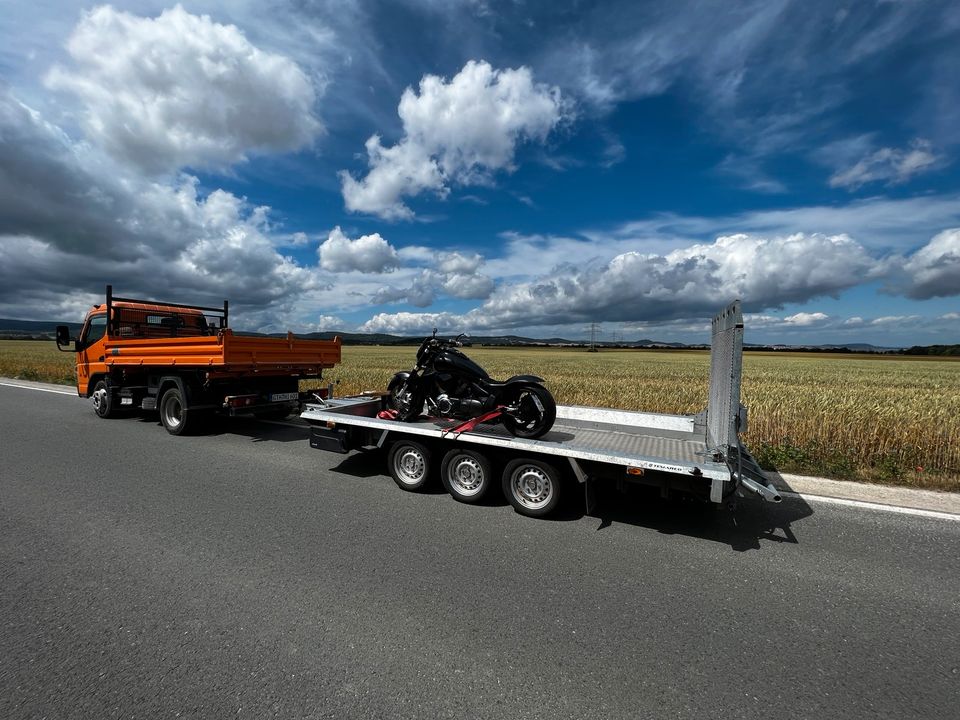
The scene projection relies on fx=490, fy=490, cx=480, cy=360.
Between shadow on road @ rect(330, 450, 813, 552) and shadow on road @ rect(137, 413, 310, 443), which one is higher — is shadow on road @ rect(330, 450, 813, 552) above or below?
below

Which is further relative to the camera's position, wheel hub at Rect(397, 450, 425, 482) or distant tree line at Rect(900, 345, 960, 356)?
distant tree line at Rect(900, 345, 960, 356)

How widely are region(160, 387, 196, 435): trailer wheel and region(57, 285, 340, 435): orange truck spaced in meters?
0.01

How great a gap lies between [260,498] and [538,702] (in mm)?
3776

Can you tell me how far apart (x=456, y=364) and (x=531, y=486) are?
5.94 ft

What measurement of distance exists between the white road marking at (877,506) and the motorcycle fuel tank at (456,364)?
3.58 metres

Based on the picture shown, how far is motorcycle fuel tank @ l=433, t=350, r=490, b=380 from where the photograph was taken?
578 centimetres

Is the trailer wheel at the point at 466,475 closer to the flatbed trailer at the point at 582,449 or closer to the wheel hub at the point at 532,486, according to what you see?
the flatbed trailer at the point at 582,449

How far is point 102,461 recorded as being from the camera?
6461mm

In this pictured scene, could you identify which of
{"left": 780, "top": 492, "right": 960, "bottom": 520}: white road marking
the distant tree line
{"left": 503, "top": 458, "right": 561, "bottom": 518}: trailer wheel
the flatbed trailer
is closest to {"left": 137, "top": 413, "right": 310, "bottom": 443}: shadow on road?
the flatbed trailer

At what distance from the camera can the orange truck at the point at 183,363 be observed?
26.5 ft

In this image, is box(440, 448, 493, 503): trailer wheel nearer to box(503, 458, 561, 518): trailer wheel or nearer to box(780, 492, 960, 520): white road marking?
box(503, 458, 561, 518): trailer wheel

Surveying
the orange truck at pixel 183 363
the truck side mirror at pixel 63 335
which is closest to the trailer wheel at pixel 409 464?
the orange truck at pixel 183 363

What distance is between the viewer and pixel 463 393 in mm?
5895

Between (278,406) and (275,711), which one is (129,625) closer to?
(275,711)
